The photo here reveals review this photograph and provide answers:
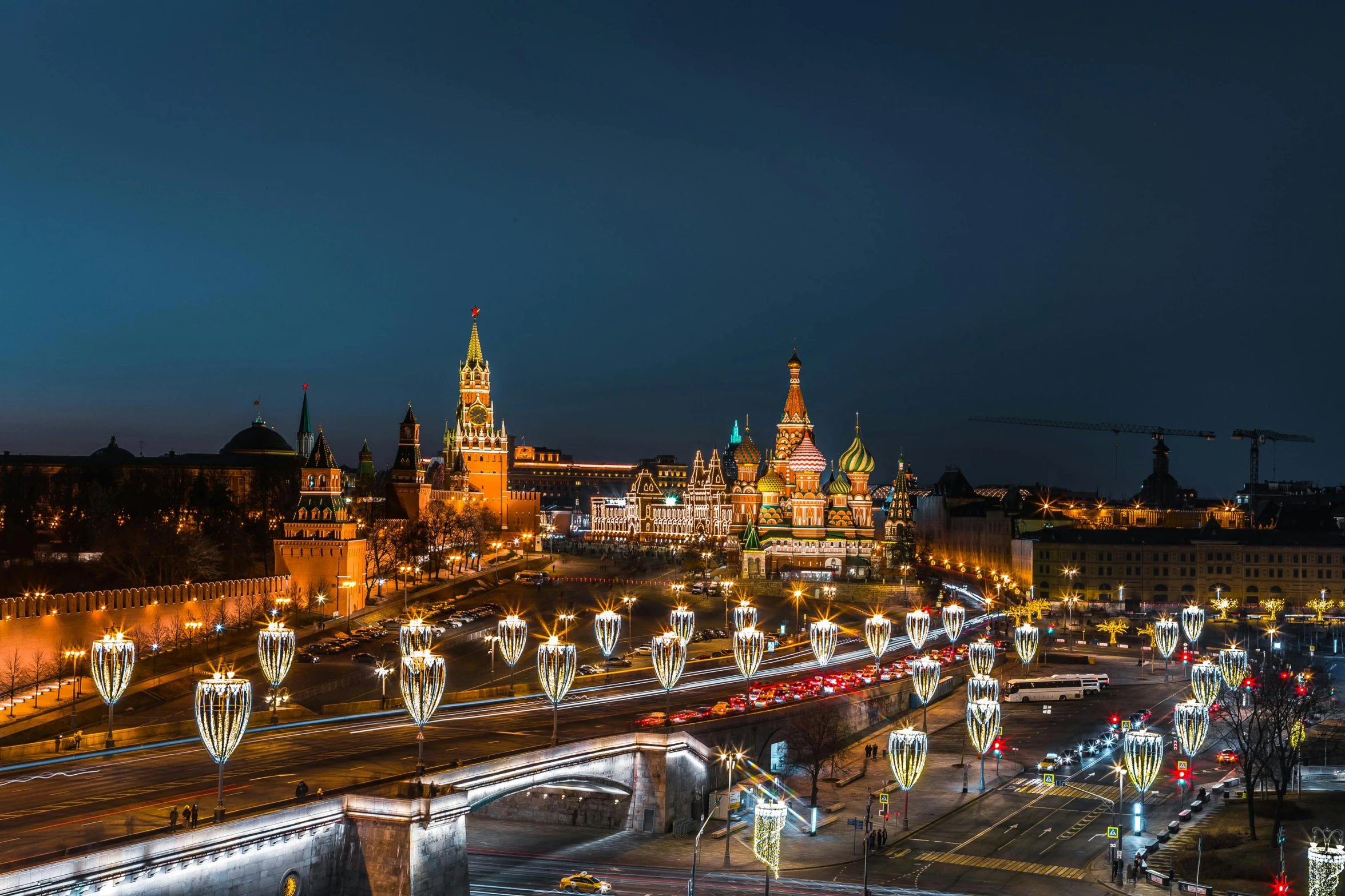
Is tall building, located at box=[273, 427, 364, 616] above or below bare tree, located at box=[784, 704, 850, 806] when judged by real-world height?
above

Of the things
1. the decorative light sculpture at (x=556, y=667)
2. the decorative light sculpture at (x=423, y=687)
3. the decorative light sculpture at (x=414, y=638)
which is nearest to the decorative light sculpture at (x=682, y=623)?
the decorative light sculpture at (x=414, y=638)

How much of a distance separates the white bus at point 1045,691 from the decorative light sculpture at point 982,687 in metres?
15.0

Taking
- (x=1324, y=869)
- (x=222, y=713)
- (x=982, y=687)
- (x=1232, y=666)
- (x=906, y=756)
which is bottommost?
(x=1324, y=869)

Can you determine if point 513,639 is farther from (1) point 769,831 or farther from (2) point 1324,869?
(2) point 1324,869

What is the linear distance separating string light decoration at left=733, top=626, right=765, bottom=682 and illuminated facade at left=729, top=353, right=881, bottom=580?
5725cm

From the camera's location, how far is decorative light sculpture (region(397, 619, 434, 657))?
63.4 metres

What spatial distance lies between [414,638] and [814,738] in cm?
2073

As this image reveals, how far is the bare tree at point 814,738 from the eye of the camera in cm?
5750

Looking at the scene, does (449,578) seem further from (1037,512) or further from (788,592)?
(1037,512)

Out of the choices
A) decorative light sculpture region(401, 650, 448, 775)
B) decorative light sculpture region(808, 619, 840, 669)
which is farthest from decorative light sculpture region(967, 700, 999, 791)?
decorative light sculpture region(401, 650, 448, 775)

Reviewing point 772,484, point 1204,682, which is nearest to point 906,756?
point 1204,682

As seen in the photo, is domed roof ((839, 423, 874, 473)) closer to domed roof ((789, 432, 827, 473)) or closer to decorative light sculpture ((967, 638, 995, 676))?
domed roof ((789, 432, 827, 473))

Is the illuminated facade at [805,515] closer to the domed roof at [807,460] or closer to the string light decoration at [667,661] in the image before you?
the domed roof at [807,460]

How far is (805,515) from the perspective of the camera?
132 m
